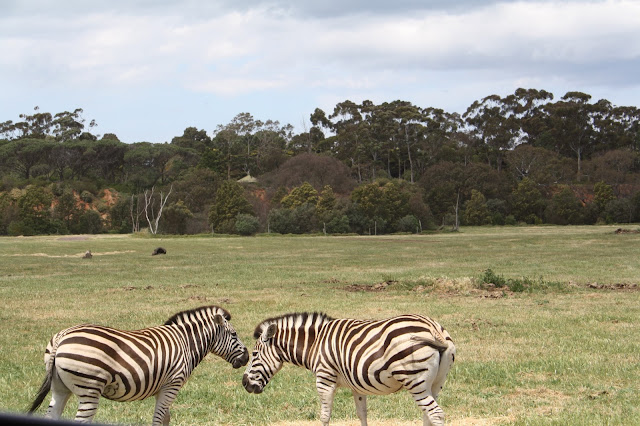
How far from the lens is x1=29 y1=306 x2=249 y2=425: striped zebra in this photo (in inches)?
245

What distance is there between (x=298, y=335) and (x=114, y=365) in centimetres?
195

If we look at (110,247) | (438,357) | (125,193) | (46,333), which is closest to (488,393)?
(438,357)

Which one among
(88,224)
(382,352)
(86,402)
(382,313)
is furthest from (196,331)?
(88,224)

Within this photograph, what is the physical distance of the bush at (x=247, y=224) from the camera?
69.2 metres

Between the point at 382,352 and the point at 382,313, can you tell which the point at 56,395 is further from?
the point at 382,313

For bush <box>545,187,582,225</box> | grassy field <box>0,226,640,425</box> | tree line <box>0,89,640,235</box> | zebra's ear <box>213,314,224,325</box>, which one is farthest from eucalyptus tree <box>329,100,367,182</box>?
Result: zebra's ear <box>213,314,224,325</box>

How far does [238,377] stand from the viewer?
35.5ft

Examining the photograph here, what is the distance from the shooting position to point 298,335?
23.8 ft

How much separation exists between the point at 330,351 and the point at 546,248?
3849 centimetres

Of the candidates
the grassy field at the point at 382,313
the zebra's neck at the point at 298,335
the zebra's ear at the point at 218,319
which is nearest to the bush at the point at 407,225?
the grassy field at the point at 382,313

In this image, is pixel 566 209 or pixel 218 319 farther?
pixel 566 209

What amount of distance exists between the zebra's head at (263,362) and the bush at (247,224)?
62.2 meters

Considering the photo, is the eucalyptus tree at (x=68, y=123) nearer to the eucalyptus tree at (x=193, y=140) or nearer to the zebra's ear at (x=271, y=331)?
the eucalyptus tree at (x=193, y=140)

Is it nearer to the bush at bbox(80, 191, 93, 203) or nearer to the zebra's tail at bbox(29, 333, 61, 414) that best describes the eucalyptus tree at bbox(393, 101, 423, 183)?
the bush at bbox(80, 191, 93, 203)
